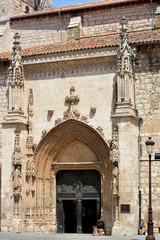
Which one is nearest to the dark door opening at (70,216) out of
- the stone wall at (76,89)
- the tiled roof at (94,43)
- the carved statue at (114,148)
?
the stone wall at (76,89)

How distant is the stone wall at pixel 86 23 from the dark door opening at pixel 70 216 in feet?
29.0

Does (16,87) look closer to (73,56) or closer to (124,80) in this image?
(73,56)

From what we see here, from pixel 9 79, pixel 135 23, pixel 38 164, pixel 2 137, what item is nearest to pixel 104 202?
pixel 38 164

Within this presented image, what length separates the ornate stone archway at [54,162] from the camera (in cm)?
2186

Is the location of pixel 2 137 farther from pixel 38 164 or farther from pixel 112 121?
pixel 112 121

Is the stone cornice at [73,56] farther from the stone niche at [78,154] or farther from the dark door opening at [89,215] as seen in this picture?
the dark door opening at [89,215]

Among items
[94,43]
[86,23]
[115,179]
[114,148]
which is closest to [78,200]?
[115,179]

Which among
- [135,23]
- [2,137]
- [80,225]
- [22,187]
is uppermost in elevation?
[135,23]

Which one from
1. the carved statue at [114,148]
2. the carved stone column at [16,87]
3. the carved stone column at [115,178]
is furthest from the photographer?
the carved stone column at [16,87]

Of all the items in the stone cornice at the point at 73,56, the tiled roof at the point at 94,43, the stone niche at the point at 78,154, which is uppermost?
the tiled roof at the point at 94,43

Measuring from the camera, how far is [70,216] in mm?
22578

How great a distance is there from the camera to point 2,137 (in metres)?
22.4

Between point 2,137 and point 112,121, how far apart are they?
4.58m

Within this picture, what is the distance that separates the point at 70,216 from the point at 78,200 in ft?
2.53
